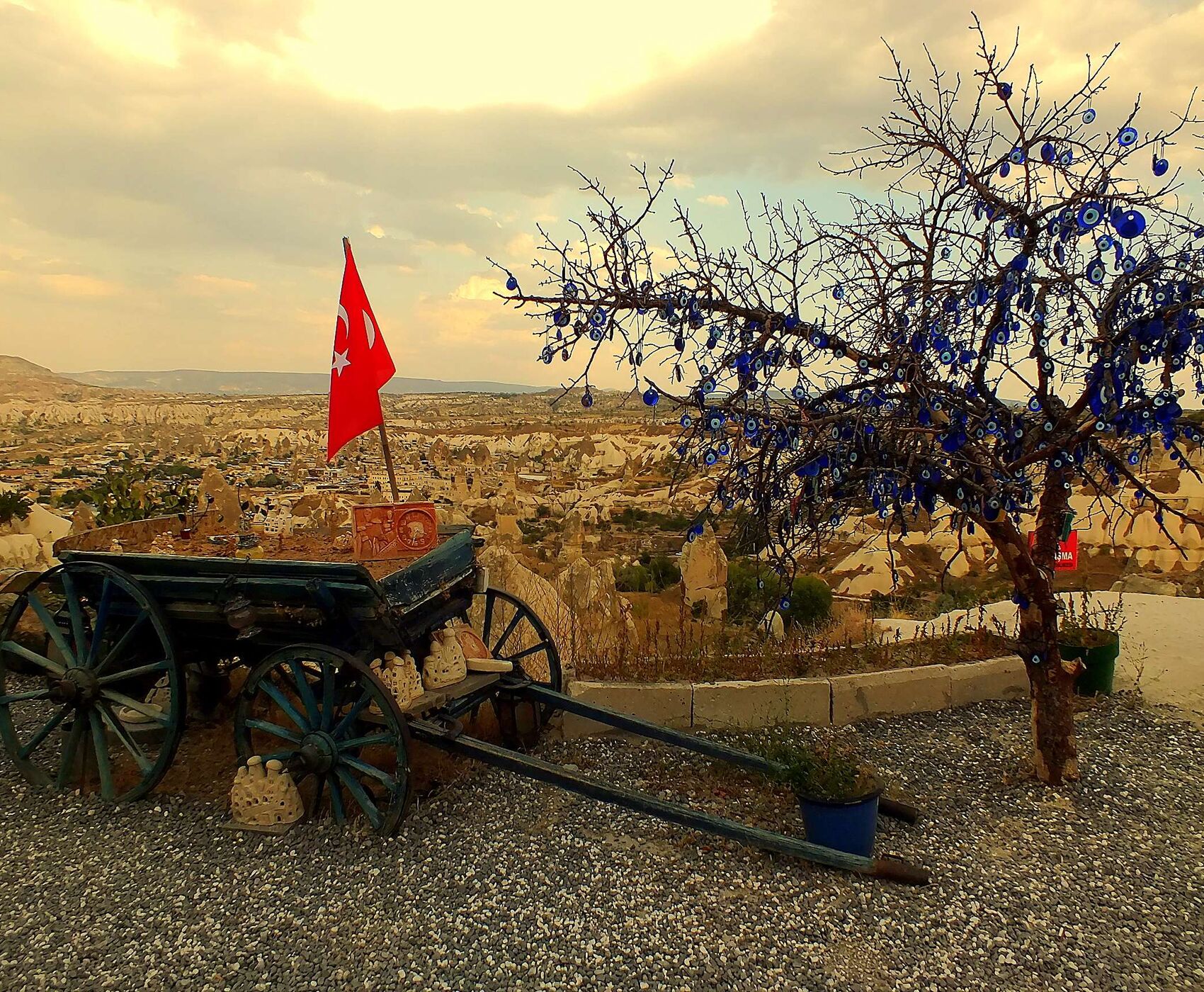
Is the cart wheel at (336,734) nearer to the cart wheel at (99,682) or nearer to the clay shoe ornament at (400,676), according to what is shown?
the clay shoe ornament at (400,676)

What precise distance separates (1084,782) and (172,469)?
1092 inches

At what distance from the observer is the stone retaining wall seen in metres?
5.36

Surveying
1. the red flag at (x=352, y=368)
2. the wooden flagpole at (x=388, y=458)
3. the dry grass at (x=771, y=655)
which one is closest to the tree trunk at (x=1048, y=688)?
the dry grass at (x=771, y=655)

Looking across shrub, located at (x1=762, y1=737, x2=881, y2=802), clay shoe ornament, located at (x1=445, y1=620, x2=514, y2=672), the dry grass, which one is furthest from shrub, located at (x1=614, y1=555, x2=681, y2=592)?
shrub, located at (x1=762, y1=737, x2=881, y2=802)

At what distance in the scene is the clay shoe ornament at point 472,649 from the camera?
15.8 ft

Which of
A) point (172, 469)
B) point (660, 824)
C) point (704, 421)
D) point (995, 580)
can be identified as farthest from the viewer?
point (172, 469)

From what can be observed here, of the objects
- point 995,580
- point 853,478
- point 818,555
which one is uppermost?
point 853,478

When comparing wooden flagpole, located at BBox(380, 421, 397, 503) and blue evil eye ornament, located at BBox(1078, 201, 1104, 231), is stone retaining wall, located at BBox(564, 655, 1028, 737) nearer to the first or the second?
wooden flagpole, located at BBox(380, 421, 397, 503)

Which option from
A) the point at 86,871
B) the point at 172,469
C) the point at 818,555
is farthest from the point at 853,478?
the point at 172,469

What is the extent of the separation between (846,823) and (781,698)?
1679mm

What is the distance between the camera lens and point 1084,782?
4555 mm

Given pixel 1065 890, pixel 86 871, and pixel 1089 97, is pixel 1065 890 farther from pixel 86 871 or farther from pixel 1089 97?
pixel 86 871

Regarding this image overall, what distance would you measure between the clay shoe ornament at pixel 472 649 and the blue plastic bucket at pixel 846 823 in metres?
1.97

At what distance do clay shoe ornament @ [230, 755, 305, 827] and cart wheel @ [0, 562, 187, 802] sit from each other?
52 cm
